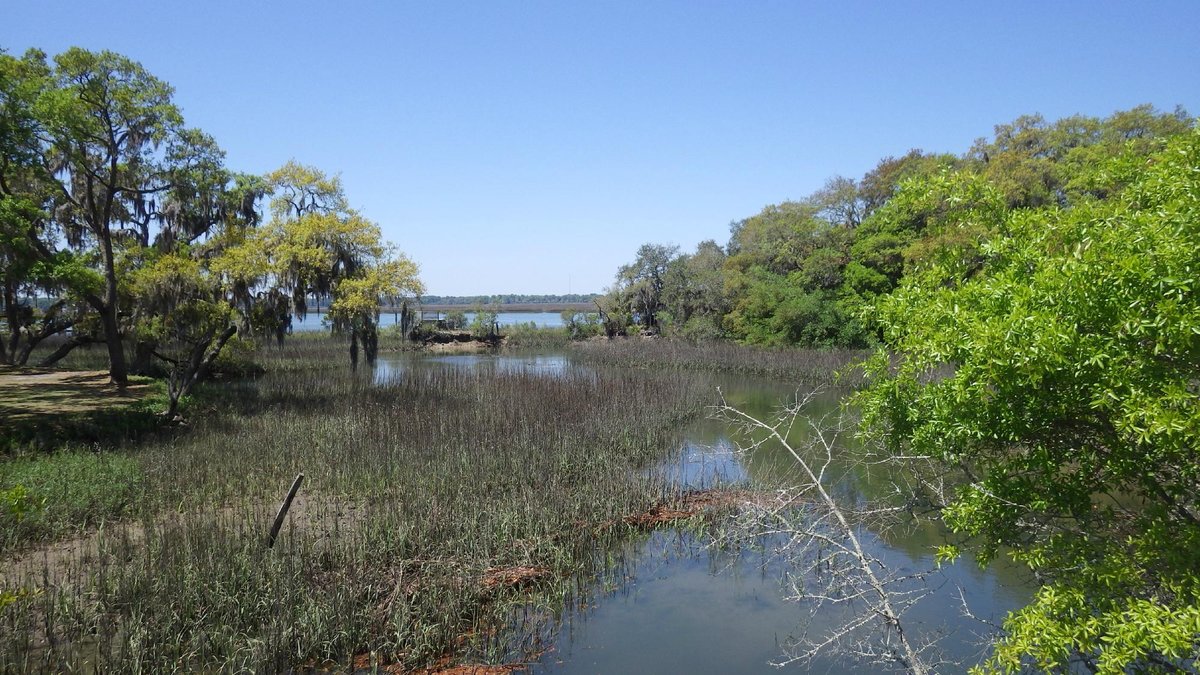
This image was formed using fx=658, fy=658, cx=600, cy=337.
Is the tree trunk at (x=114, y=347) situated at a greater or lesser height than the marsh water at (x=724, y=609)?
greater

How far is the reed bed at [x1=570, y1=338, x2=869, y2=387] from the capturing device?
23688mm

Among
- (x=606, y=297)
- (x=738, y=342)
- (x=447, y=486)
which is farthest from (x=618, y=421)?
(x=606, y=297)

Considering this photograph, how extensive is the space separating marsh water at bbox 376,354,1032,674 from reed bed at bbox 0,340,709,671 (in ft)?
1.39

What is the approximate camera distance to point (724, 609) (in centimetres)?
682

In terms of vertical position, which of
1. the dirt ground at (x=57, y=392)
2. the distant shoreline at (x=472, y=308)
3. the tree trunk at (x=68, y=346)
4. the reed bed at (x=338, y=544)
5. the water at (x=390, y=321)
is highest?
the distant shoreline at (x=472, y=308)

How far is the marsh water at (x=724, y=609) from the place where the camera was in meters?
5.85

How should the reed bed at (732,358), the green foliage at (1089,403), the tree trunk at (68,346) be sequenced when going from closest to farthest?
the green foliage at (1089,403) → the tree trunk at (68,346) → the reed bed at (732,358)

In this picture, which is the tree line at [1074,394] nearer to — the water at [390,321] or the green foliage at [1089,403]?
the green foliage at [1089,403]

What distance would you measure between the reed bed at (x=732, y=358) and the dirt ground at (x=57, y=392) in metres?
18.0

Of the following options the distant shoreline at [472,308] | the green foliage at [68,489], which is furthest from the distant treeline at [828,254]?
the green foliage at [68,489]

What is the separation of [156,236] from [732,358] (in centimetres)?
2017

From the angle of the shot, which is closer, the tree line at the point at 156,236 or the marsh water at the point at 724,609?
the marsh water at the point at 724,609

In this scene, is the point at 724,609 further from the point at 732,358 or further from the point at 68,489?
the point at 732,358

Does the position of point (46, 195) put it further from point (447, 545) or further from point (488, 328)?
point (488, 328)
